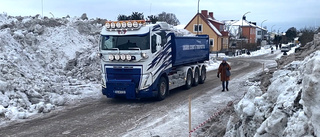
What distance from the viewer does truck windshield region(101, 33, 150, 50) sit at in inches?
530

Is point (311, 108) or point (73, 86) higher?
point (311, 108)

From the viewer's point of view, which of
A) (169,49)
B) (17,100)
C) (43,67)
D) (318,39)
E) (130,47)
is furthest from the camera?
(43,67)

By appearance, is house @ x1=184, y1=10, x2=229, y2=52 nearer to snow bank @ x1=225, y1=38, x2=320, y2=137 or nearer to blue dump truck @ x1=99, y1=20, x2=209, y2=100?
blue dump truck @ x1=99, y1=20, x2=209, y2=100

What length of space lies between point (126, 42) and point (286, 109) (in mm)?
9090

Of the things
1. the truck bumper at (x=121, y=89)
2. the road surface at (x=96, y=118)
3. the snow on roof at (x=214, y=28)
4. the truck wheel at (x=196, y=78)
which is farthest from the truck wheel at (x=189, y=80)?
the snow on roof at (x=214, y=28)

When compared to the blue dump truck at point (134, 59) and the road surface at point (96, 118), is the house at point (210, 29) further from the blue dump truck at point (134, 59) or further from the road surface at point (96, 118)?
the road surface at point (96, 118)

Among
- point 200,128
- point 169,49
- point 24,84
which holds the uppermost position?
point 169,49

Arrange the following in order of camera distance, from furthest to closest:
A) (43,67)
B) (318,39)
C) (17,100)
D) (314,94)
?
1. (43,67)
2. (17,100)
3. (318,39)
4. (314,94)

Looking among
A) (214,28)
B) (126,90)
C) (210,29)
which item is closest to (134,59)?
(126,90)

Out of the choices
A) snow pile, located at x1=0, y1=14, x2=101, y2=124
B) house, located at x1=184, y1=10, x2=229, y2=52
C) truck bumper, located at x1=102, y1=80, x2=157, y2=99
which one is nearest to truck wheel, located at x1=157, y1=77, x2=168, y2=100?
truck bumper, located at x1=102, y1=80, x2=157, y2=99

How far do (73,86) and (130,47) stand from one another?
15.4ft

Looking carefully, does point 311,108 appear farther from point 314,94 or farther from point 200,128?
point 200,128

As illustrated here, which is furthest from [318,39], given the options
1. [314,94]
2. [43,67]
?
[43,67]

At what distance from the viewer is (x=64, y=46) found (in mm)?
21812
